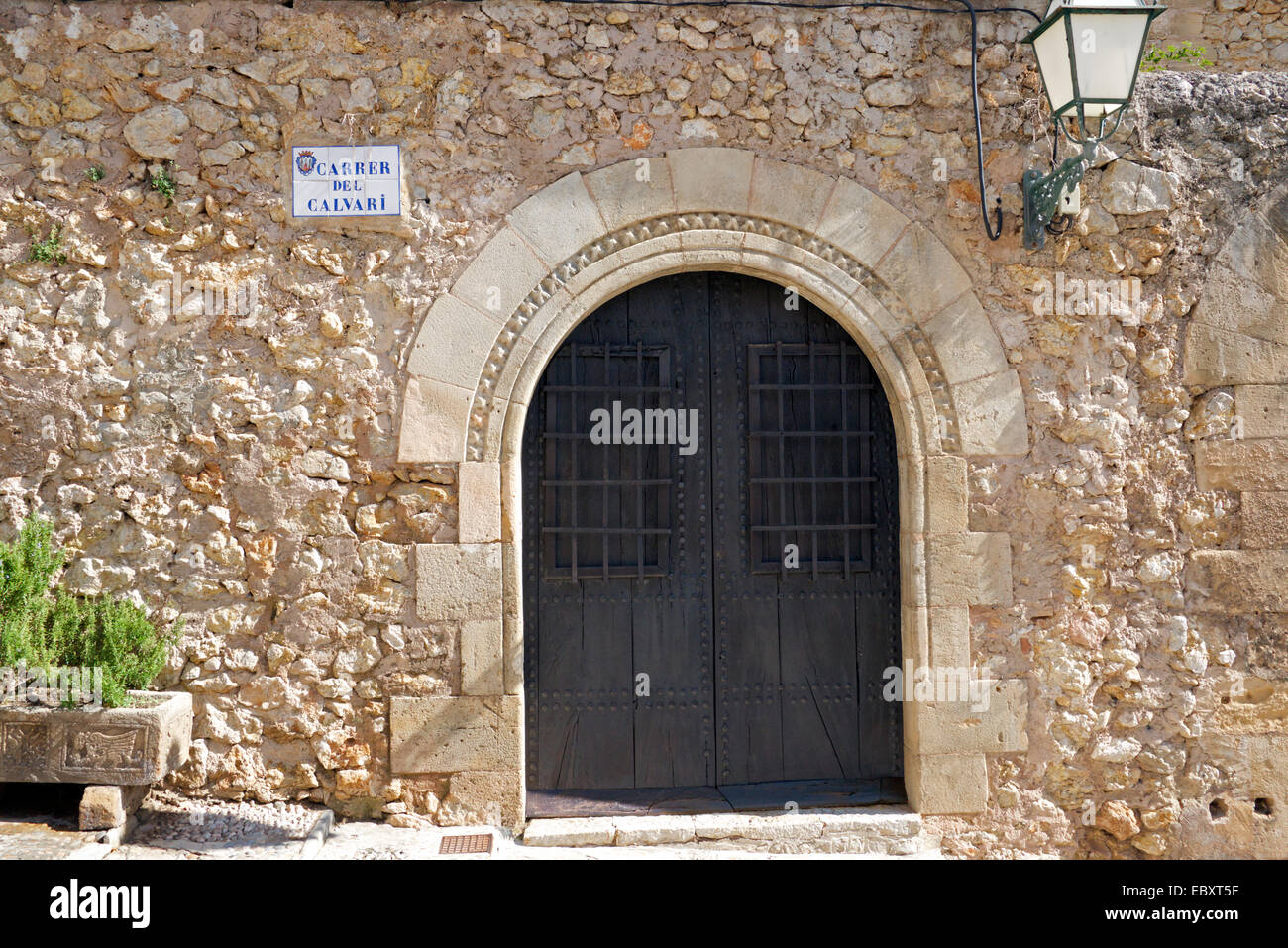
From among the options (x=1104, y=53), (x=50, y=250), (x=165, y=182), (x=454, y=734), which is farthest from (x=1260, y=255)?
(x=50, y=250)

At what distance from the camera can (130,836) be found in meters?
3.52

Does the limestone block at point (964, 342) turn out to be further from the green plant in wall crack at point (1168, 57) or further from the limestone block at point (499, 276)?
the limestone block at point (499, 276)

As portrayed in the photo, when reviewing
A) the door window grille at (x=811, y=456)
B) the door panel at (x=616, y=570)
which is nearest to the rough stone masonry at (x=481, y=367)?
the door panel at (x=616, y=570)

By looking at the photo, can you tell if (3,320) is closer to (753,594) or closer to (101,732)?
(101,732)

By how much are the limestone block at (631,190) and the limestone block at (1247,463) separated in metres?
2.48

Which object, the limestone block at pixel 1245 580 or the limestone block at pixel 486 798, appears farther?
the limestone block at pixel 1245 580

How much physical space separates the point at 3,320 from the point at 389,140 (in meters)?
1.64

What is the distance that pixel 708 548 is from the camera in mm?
4188

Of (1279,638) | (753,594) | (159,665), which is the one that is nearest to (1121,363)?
(1279,638)

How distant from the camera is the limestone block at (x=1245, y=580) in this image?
4047 mm

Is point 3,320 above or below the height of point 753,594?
above

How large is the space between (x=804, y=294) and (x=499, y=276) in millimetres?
1252

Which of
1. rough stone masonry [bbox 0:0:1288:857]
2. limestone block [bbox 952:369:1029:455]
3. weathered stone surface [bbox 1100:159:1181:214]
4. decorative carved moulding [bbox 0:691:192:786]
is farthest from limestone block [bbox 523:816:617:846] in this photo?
weathered stone surface [bbox 1100:159:1181:214]

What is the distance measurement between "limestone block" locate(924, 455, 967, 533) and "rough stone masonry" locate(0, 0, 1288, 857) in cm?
3
